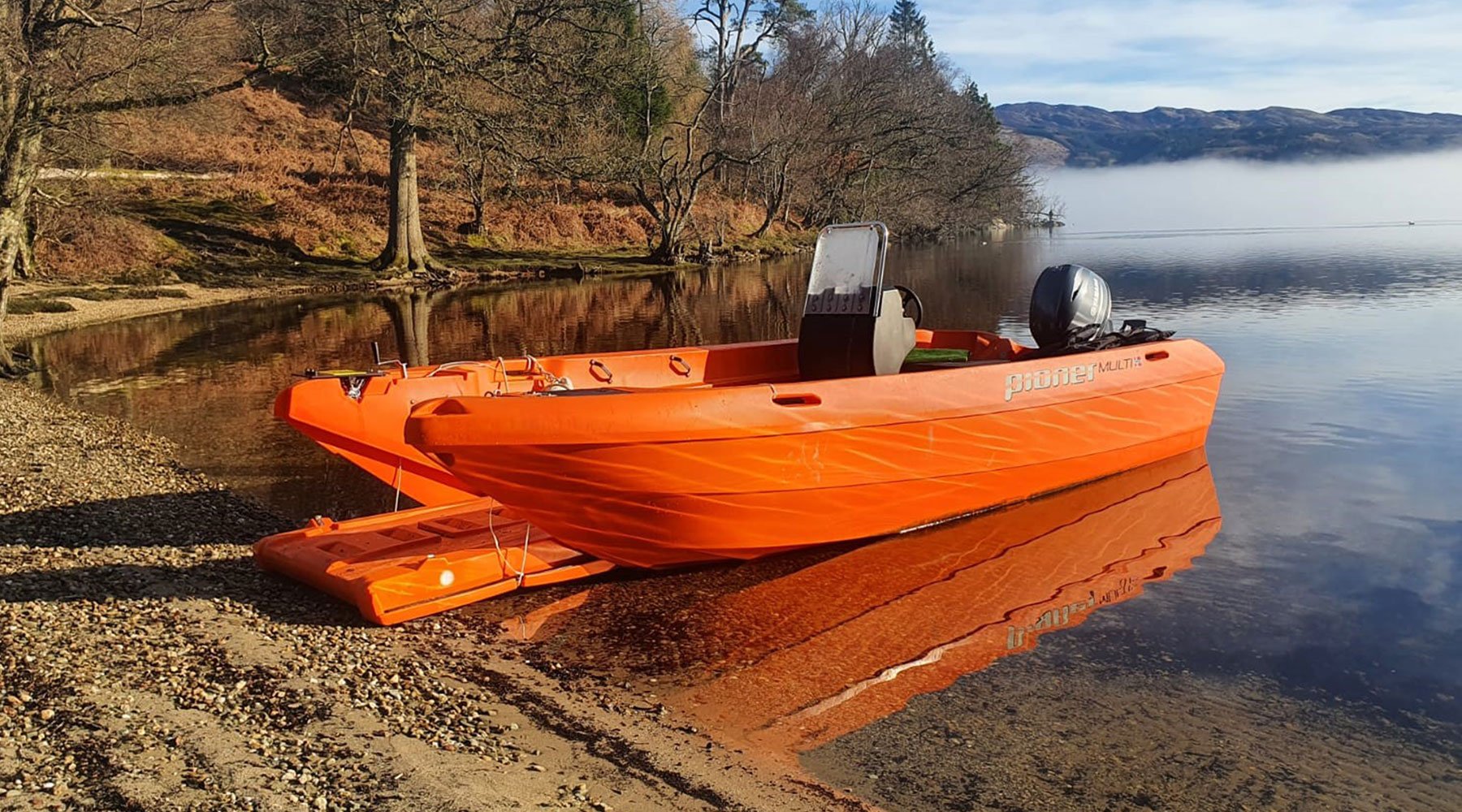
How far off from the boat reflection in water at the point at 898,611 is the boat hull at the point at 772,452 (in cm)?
31

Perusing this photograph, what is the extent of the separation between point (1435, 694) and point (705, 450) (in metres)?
3.87

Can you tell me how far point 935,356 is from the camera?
9.53 metres

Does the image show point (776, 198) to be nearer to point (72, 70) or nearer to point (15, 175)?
point (72, 70)

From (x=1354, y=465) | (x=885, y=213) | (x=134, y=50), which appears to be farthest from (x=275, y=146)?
(x=1354, y=465)

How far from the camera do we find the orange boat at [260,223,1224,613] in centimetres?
591

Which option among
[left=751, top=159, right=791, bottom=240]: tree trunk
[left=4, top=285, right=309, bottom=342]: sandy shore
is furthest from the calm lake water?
[left=751, top=159, right=791, bottom=240]: tree trunk

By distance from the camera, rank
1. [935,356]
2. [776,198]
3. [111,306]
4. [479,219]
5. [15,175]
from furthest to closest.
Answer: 1. [776,198]
2. [479,219]
3. [111,306]
4. [15,175]
5. [935,356]

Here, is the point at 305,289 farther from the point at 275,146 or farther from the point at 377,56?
the point at 275,146

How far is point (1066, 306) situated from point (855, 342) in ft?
7.65

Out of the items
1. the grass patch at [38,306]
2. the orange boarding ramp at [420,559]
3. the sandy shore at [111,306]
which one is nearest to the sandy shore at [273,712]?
the orange boarding ramp at [420,559]

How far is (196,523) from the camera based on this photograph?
23.6ft

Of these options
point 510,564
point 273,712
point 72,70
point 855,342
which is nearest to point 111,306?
point 72,70

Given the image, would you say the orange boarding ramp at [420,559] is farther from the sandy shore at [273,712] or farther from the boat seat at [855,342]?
the boat seat at [855,342]

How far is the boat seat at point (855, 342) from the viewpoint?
7953mm
